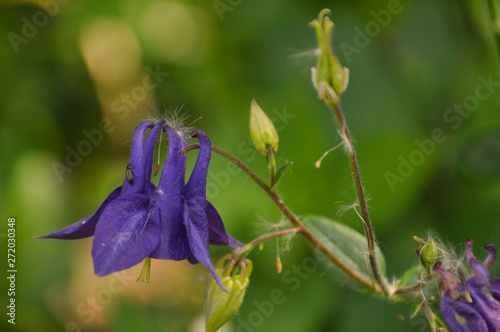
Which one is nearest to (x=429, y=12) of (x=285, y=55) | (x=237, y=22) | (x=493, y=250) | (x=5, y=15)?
(x=285, y=55)

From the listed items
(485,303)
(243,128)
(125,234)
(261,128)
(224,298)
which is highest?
(261,128)

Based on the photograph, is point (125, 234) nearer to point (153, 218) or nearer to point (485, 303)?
point (153, 218)

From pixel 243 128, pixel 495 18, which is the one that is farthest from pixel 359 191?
pixel 243 128

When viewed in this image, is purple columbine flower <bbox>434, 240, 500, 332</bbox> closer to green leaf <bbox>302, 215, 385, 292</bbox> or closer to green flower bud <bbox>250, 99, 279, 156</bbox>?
green leaf <bbox>302, 215, 385, 292</bbox>

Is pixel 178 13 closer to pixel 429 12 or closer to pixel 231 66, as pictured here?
pixel 231 66

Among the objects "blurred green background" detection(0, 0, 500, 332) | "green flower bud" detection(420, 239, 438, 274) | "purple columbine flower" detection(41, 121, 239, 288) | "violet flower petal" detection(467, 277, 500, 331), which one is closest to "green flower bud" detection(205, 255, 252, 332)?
"purple columbine flower" detection(41, 121, 239, 288)

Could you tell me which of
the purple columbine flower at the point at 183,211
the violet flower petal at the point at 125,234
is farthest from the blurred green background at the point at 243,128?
the violet flower petal at the point at 125,234
